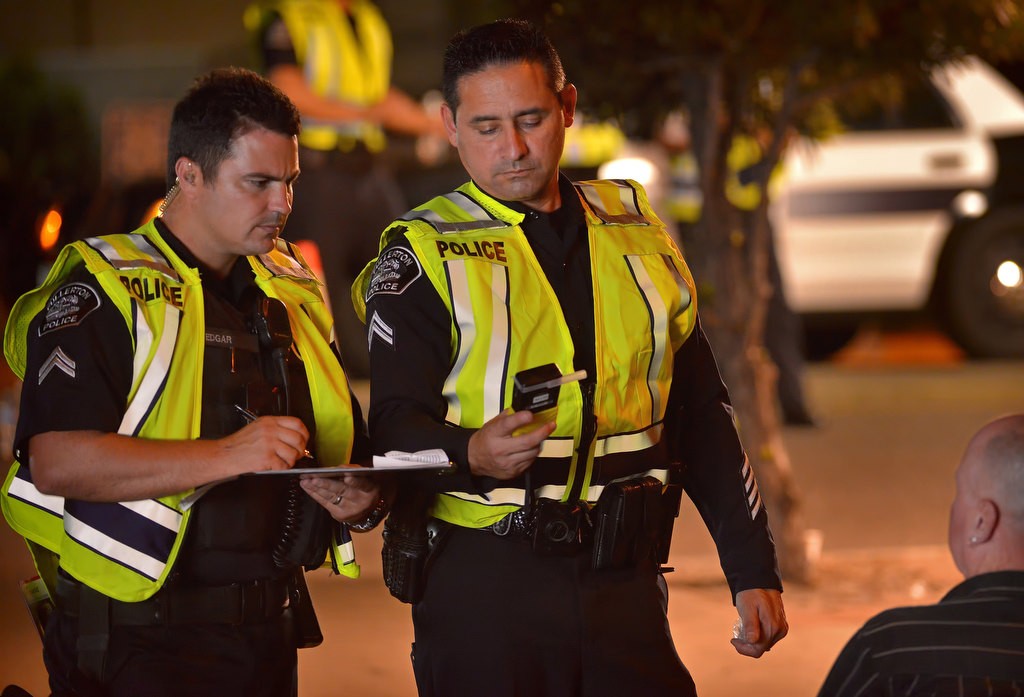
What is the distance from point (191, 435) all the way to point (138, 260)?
335mm

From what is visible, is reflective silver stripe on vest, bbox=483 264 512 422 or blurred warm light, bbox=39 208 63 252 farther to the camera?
blurred warm light, bbox=39 208 63 252

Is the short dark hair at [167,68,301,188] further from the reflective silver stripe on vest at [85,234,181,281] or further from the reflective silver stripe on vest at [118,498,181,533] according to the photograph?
the reflective silver stripe on vest at [118,498,181,533]

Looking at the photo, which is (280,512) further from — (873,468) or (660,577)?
(873,468)

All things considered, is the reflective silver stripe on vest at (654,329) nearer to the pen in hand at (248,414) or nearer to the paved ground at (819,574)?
the pen in hand at (248,414)

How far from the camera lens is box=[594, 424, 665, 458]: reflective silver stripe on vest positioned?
8.85 ft

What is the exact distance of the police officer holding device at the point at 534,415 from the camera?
261 cm

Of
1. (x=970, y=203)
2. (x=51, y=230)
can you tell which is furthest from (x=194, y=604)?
(x=970, y=203)

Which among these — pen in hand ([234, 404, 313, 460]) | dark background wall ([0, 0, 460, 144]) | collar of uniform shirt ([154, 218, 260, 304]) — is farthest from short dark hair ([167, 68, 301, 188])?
dark background wall ([0, 0, 460, 144])

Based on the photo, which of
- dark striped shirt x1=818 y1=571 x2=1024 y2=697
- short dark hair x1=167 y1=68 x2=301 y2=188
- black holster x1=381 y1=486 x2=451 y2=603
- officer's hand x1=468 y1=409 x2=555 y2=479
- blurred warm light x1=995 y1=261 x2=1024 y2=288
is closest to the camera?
dark striped shirt x1=818 y1=571 x2=1024 y2=697

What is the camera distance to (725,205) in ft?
19.0

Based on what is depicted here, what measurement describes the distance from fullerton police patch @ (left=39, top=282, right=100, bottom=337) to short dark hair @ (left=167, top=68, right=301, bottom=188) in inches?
13.5

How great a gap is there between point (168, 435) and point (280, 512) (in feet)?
0.95

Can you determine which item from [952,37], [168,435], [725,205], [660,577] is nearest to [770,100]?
[725,205]

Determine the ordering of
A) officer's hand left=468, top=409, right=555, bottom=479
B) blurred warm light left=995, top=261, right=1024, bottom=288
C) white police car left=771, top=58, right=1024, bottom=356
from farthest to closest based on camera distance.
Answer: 1. blurred warm light left=995, top=261, right=1024, bottom=288
2. white police car left=771, top=58, right=1024, bottom=356
3. officer's hand left=468, top=409, right=555, bottom=479
